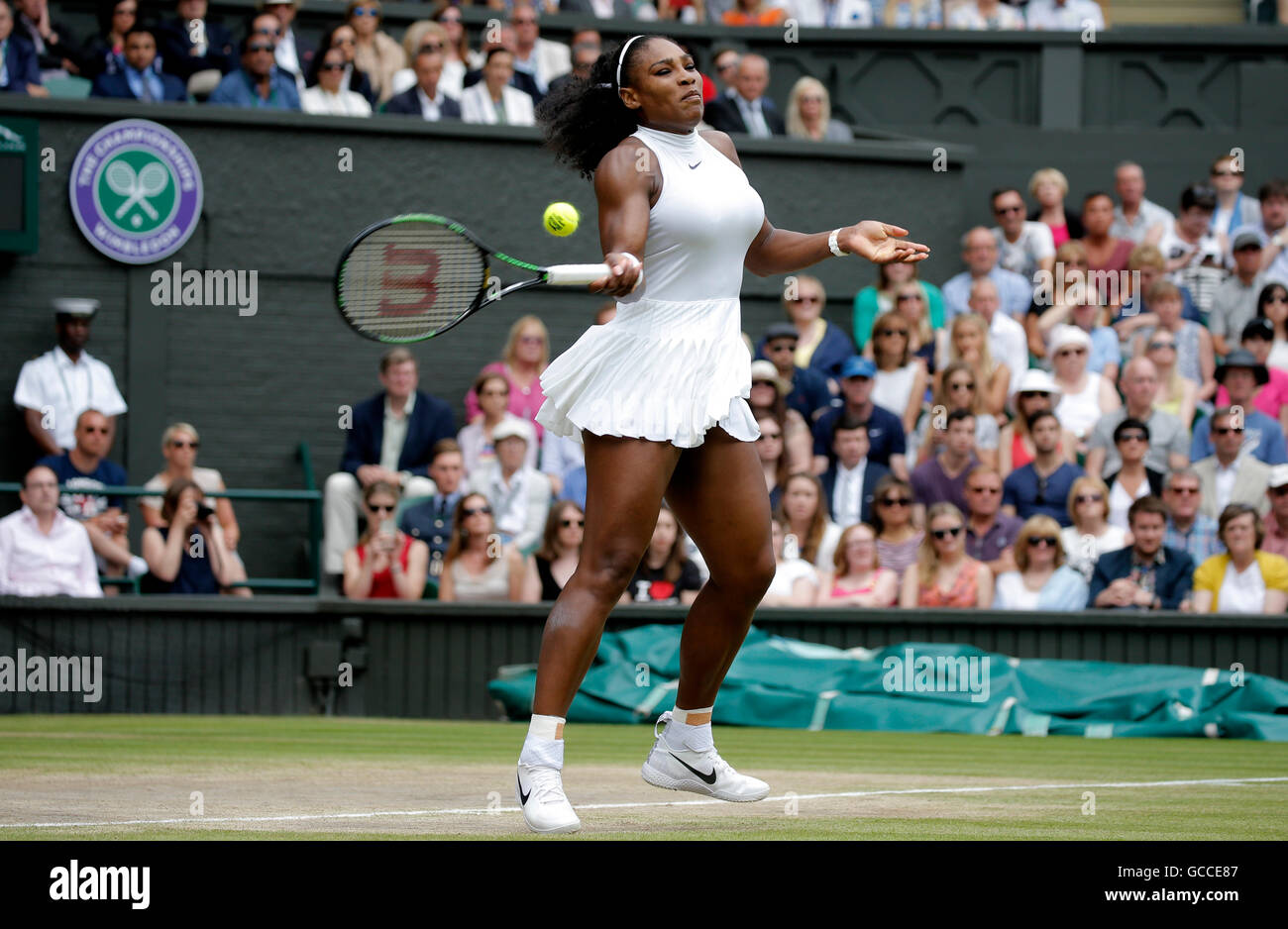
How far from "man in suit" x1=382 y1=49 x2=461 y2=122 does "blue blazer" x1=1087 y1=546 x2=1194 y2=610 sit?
5.76 m

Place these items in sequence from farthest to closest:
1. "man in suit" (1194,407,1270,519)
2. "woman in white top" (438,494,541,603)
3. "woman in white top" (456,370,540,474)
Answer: "woman in white top" (456,370,540,474) → "man in suit" (1194,407,1270,519) → "woman in white top" (438,494,541,603)

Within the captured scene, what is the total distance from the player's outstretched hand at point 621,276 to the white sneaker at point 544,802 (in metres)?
1.20

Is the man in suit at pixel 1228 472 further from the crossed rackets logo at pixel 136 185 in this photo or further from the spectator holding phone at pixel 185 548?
the crossed rackets logo at pixel 136 185

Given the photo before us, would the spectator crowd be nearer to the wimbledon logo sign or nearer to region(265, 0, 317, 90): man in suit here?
region(265, 0, 317, 90): man in suit

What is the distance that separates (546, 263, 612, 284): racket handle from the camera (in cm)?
461

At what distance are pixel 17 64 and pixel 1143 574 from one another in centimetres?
813

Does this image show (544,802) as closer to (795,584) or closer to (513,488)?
(795,584)

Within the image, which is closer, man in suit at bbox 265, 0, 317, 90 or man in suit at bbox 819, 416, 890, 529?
man in suit at bbox 819, 416, 890, 529

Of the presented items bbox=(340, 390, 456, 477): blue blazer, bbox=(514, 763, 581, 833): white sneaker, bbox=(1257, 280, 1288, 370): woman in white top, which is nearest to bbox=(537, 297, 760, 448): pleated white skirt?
bbox=(514, 763, 581, 833): white sneaker

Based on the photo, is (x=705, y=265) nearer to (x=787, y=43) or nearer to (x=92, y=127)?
(x=92, y=127)

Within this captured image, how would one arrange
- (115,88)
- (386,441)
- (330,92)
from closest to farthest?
(386,441), (115,88), (330,92)

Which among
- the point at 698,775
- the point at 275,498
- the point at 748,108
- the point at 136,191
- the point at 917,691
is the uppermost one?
the point at 748,108

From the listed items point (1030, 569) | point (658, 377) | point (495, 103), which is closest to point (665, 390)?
point (658, 377)

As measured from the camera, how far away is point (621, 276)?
4.71 m
